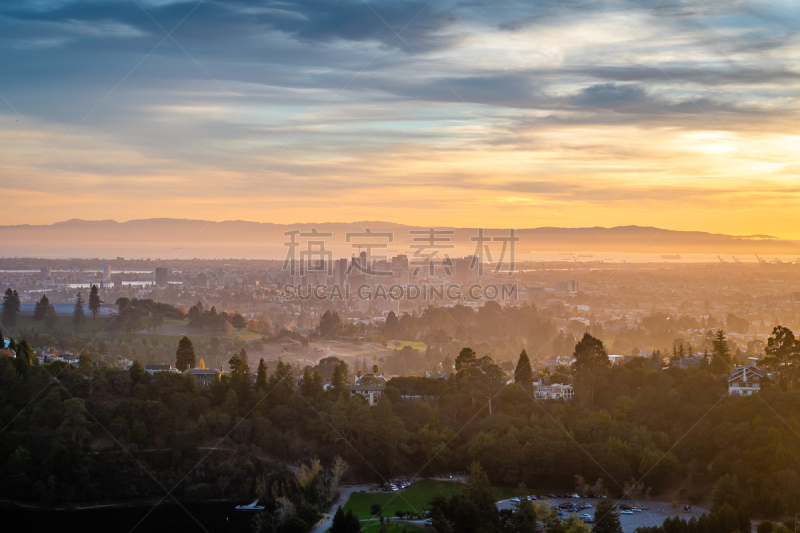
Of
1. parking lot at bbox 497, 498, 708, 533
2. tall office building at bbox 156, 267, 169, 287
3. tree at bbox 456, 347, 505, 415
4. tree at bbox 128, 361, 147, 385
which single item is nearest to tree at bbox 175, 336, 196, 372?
tree at bbox 128, 361, 147, 385

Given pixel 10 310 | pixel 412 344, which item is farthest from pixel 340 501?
pixel 412 344

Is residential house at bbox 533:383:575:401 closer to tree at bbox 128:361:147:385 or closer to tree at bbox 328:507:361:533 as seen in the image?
tree at bbox 328:507:361:533

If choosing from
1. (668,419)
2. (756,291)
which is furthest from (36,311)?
(756,291)

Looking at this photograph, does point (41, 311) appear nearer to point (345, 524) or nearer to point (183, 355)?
point (183, 355)

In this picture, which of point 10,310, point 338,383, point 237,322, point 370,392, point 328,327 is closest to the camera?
point 338,383

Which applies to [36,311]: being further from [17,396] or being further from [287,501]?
[287,501]
